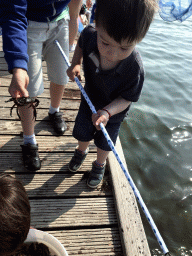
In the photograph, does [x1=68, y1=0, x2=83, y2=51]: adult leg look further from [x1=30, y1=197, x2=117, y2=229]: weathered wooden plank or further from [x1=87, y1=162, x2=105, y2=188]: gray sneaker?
[x1=30, y1=197, x2=117, y2=229]: weathered wooden plank

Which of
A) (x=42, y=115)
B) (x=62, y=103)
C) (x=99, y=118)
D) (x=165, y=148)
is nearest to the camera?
(x=99, y=118)

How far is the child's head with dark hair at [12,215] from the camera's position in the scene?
0.79m

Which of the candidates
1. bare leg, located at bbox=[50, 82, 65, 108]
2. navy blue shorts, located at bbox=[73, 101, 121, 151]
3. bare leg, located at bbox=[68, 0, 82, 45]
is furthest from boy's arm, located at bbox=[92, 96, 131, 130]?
bare leg, located at bbox=[68, 0, 82, 45]

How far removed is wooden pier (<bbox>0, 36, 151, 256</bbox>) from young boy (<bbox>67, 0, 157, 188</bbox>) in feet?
0.44

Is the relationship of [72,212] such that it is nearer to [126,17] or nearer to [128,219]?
[128,219]

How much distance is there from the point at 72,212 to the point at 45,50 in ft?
4.45

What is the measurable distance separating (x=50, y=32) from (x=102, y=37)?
74 cm

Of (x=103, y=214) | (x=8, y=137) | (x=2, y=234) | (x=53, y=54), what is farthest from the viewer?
(x=8, y=137)

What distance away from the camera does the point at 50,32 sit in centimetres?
166

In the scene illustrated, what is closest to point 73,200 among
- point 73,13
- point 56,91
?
point 56,91

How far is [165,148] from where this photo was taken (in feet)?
9.55

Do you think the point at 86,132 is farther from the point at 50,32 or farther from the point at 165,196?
the point at 165,196

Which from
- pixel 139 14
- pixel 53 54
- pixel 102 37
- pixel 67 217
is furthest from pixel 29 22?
pixel 67 217

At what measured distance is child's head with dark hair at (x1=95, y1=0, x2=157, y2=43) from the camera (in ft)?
3.19
